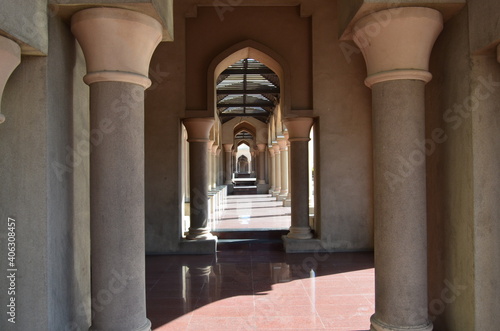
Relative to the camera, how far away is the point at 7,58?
2.36 meters

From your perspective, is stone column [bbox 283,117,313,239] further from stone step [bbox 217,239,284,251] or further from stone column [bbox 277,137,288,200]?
stone column [bbox 277,137,288,200]

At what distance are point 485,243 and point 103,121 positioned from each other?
266 centimetres

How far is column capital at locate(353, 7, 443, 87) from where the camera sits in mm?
2859

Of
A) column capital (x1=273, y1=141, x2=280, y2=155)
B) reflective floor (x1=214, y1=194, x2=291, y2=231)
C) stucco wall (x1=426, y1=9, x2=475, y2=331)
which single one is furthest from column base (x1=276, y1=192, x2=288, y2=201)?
stucco wall (x1=426, y1=9, x2=475, y2=331)

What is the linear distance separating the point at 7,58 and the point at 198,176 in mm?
5872

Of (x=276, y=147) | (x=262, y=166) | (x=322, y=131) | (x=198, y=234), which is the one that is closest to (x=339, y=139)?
(x=322, y=131)

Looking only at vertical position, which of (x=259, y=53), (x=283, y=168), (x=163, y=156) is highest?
(x=259, y=53)

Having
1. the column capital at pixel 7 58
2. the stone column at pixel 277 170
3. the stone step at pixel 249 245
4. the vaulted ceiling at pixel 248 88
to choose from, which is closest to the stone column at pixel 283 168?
the stone column at pixel 277 170

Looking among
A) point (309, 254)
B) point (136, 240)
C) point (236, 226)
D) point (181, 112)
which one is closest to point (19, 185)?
point (136, 240)

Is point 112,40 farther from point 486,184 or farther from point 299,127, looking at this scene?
point 299,127

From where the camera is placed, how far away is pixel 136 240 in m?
2.97

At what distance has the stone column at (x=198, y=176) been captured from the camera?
7.82m

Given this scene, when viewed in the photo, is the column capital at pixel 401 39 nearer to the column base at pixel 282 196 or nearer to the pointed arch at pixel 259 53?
the pointed arch at pixel 259 53

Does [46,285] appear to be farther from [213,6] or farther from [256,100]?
[256,100]
